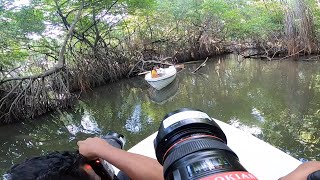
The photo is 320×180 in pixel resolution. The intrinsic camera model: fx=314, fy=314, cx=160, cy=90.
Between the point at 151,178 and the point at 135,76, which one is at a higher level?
the point at 151,178

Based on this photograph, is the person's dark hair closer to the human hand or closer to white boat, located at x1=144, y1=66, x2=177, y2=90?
the human hand

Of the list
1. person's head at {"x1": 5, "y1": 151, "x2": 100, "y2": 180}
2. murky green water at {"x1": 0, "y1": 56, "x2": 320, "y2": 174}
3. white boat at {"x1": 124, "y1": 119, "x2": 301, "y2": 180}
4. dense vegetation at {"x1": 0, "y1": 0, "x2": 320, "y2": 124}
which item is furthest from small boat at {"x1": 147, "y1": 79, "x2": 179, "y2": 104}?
person's head at {"x1": 5, "y1": 151, "x2": 100, "y2": 180}

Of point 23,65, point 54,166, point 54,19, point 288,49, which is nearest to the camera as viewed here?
point 54,166

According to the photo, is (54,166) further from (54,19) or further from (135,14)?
(135,14)

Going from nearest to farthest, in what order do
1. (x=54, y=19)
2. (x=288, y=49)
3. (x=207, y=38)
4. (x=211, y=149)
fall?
1. (x=211, y=149)
2. (x=54, y=19)
3. (x=288, y=49)
4. (x=207, y=38)

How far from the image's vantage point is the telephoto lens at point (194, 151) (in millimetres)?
604

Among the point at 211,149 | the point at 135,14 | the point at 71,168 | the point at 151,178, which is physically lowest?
the point at 135,14

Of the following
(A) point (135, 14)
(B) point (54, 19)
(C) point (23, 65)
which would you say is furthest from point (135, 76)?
(C) point (23, 65)

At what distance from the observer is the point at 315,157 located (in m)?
3.45

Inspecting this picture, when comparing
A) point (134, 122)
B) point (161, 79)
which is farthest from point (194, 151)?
point (161, 79)

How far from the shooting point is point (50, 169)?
2.50 ft

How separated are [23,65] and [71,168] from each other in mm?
7701

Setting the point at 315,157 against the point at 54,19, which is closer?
the point at 315,157

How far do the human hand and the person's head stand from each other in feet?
0.55
